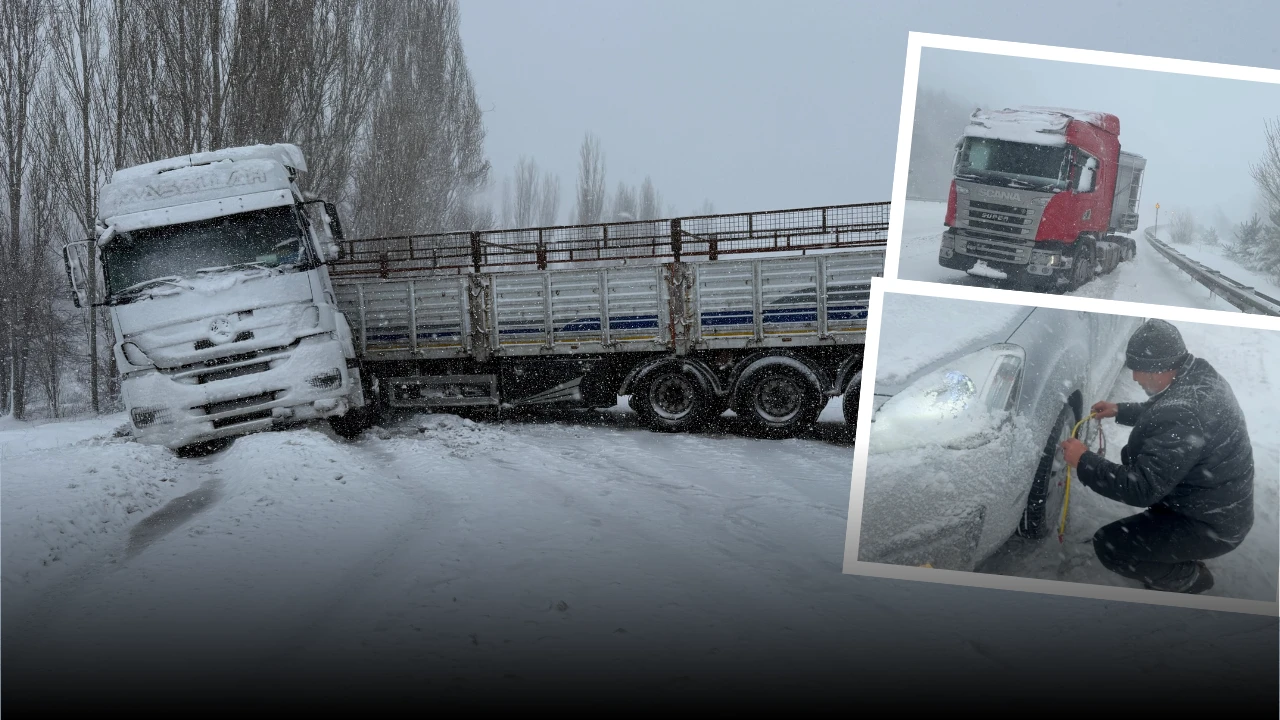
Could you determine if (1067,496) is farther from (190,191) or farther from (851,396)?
(190,191)

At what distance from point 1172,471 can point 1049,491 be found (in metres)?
0.37

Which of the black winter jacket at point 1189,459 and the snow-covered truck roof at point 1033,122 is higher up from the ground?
the snow-covered truck roof at point 1033,122

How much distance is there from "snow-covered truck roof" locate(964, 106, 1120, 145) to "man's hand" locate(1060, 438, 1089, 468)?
1.06 metres

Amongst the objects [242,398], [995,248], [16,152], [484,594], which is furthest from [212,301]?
[16,152]

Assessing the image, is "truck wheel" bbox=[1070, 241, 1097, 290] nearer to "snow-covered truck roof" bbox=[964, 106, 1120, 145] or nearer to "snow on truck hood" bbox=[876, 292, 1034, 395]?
"snow-covered truck roof" bbox=[964, 106, 1120, 145]

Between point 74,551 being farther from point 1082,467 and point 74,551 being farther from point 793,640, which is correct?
point 1082,467

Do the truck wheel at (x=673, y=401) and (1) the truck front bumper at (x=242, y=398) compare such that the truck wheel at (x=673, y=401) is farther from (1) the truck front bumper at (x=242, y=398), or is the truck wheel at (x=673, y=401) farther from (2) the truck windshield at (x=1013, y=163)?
(2) the truck windshield at (x=1013, y=163)

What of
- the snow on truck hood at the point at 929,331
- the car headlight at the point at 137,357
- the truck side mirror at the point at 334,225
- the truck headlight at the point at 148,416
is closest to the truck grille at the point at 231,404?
Result: the truck headlight at the point at 148,416

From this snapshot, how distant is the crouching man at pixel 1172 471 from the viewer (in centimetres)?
280

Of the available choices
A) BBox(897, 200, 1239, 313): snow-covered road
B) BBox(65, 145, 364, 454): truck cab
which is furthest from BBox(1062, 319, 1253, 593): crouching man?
BBox(65, 145, 364, 454): truck cab

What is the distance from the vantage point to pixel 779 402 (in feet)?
34.1

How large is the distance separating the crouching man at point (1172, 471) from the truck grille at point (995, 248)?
30.4 inches

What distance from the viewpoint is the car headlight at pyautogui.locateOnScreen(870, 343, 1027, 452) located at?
110 inches

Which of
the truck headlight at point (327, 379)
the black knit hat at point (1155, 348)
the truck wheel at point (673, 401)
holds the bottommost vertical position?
the truck wheel at point (673, 401)
